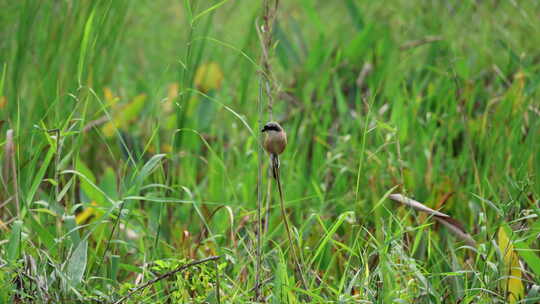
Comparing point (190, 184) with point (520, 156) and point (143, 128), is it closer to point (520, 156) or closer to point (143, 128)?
point (143, 128)

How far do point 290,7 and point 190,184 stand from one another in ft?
6.58

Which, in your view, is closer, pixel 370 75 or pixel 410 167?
pixel 410 167

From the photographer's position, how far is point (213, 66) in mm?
2619

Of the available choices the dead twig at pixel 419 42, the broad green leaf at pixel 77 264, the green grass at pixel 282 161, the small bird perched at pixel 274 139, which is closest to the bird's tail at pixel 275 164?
the small bird perched at pixel 274 139

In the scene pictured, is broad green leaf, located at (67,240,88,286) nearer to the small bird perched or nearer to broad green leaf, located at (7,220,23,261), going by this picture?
broad green leaf, located at (7,220,23,261)

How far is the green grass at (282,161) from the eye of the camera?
49.3 inches

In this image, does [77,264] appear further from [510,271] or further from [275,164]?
[510,271]

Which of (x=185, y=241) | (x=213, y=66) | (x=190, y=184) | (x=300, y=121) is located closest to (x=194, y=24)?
(x=185, y=241)

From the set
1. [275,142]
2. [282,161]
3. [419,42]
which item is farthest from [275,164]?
[419,42]

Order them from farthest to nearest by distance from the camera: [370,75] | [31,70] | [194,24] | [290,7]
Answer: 1. [290,7]
2. [370,75]
3. [31,70]
4. [194,24]

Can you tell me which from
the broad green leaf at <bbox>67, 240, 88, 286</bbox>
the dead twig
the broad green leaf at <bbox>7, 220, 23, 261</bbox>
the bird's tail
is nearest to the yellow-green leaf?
the bird's tail

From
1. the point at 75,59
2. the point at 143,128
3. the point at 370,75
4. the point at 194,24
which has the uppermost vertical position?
the point at 194,24

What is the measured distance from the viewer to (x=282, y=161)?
194 cm

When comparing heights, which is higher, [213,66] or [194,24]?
[194,24]
